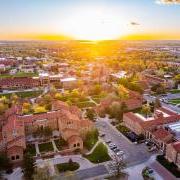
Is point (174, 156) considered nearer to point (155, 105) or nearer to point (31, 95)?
point (155, 105)

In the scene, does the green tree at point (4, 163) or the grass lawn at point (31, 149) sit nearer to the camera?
the green tree at point (4, 163)

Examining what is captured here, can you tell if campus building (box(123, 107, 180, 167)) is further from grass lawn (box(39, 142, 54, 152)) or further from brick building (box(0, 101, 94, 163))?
grass lawn (box(39, 142, 54, 152))

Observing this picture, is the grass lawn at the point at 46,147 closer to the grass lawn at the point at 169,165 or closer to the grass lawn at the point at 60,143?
the grass lawn at the point at 60,143

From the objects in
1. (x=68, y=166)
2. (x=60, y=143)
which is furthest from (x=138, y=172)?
(x=60, y=143)

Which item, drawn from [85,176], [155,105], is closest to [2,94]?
[155,105]

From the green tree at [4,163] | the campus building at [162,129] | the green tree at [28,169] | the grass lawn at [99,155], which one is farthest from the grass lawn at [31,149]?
the campus building at [162,129]

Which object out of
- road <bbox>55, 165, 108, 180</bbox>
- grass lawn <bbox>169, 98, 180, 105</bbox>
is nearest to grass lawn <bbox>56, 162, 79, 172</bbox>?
road <bbox>55, 165, 108, 180</bbox>
